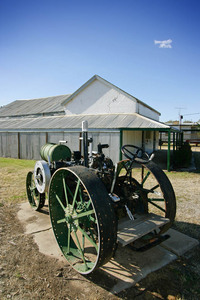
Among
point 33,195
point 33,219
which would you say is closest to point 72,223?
point 33,219

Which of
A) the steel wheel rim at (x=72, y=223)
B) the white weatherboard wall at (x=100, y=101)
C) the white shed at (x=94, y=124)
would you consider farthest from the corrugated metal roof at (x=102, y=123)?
the steel wheel rim at (x=72, y=223)

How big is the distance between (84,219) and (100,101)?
1268 cm

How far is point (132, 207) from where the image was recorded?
345cm

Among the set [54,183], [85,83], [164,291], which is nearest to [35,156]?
[85,83]

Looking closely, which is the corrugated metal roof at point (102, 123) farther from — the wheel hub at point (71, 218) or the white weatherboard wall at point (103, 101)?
the wheel hub at point (71, 218)

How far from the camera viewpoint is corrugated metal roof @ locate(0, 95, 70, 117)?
1970cm

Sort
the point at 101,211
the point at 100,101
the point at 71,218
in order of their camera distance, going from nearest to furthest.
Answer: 1. the point at 101,211
2. the point at 71,218
3. the point at 100,101

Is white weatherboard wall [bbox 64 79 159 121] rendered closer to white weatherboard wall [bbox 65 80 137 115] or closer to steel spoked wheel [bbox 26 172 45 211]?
white weatherboard wall [bbox 65 80 137 115]

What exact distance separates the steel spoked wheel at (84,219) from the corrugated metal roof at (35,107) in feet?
51.8

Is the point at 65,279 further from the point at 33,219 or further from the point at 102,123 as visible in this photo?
the point at 102,123

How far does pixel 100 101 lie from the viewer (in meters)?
14.8

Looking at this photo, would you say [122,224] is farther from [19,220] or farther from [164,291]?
[19,220]

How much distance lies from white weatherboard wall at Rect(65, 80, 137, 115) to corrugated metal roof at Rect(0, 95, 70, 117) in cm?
288

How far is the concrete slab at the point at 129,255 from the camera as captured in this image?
2.75 metres
